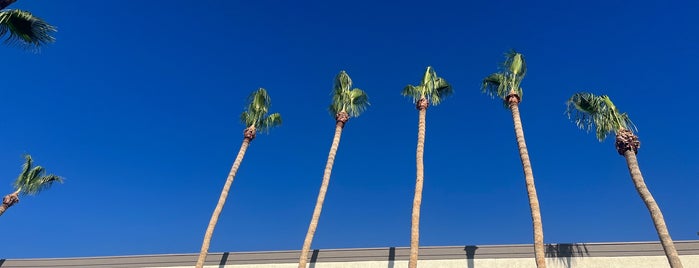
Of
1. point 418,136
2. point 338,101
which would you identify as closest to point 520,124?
point 418,136

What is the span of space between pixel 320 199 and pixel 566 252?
11858mm

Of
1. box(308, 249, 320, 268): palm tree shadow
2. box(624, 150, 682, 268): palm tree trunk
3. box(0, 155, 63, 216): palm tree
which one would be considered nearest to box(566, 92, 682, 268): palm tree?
box(624, 150, 682, 268): palm tree trunk

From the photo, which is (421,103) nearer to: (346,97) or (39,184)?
(346,97)

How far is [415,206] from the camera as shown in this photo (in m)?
21.5

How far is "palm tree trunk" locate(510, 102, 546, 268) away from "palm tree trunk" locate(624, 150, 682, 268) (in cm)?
377

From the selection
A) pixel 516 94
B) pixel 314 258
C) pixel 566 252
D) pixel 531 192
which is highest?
pixel 516 94

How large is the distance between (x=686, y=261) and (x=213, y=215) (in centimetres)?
2216

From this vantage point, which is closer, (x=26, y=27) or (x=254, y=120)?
(x=26, y=27)

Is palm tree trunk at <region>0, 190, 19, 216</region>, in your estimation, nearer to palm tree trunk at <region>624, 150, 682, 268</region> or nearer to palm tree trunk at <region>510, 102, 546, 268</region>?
palm tree trunk at <region>510, 102, 546, 268</region>

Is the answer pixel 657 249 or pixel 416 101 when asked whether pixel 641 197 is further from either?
pixel 416 101

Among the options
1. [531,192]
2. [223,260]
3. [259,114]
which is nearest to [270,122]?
[259,114]

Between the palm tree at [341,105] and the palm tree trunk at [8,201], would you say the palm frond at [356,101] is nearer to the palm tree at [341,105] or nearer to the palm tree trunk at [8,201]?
the palm tree at [341,105]

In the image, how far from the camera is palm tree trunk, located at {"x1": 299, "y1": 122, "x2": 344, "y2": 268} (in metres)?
21.1

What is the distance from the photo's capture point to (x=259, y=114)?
28641 millimetres
